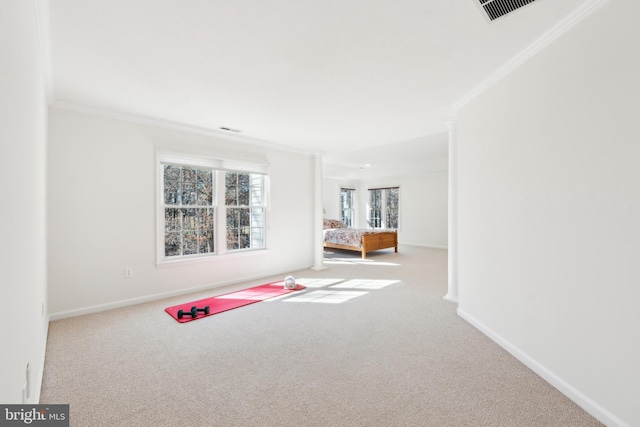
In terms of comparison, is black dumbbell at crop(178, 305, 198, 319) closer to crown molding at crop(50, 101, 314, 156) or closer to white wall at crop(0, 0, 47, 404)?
white wall at crop(0, 0, 47, 404)

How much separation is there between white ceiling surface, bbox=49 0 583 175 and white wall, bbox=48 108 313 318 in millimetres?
379

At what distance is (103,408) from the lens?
6.04ft

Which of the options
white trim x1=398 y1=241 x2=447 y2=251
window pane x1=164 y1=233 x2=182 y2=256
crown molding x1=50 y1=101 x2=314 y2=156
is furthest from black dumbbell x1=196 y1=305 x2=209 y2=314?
white trim x1=398 y1=241 x2=447 y2=251

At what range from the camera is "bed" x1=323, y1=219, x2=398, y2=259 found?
743cm

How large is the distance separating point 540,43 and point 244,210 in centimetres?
430

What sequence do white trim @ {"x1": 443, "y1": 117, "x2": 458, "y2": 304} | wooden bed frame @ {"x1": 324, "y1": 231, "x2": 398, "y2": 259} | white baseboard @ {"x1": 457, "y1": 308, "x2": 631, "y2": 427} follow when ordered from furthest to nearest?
wooden bed frame @ {"x1": 324, "y1": 231, "x2": 398, "y2": 259}, white trim @ {"x1": 443, "y1": 117, "x2": 458, "y2": 304}, white baseboard @ {"x1": 457, "y1": 308, "x2": 631, "y2": 427}

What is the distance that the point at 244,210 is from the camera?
506 cm

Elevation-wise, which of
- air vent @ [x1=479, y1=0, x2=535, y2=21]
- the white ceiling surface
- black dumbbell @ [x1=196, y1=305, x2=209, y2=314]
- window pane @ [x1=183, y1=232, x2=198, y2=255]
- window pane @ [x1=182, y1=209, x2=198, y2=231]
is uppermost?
the white ceiling surface

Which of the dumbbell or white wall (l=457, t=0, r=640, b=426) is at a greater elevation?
white wall (l=457, t=0, r=640, b=426)

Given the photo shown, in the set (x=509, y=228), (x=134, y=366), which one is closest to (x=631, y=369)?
(x=509, y=228)

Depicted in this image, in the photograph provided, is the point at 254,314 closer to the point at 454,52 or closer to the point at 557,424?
the point at 557,424

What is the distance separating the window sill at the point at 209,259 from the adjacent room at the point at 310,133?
4 centimetres

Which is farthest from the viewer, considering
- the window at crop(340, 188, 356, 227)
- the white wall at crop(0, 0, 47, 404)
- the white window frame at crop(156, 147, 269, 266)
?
the window at crop(340, 188, 356, 227)

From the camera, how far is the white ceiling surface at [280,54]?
1.80 metres
